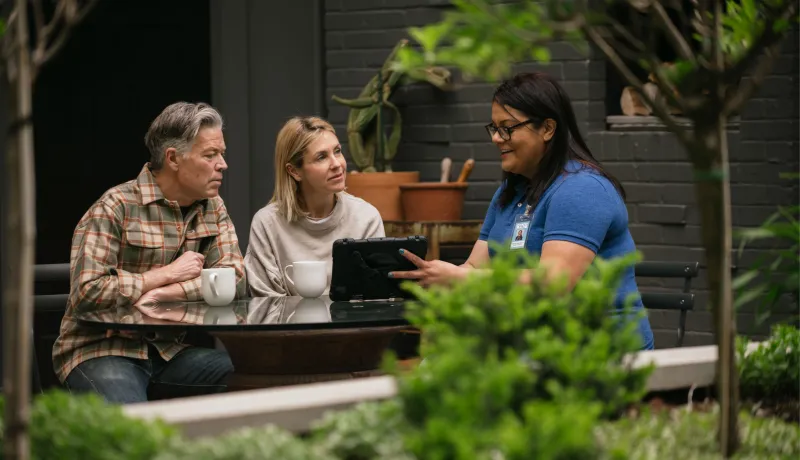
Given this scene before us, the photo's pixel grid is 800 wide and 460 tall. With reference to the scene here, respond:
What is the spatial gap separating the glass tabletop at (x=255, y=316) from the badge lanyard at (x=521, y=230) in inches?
14.1

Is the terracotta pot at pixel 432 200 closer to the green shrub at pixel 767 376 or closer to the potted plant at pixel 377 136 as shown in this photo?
the potted plant at pixel 377 136

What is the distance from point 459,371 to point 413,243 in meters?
1.80

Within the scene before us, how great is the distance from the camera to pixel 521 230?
335 centimetres

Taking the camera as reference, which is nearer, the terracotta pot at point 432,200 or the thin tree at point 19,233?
the thin tree at point 19,233

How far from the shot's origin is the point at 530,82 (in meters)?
3.39

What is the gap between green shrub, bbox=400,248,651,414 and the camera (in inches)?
65.0

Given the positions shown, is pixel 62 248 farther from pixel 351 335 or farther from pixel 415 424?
pixel 415 424

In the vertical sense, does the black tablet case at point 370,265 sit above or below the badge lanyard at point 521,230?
below

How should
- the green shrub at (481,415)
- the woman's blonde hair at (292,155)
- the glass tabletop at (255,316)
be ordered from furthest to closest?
the woman's blonde hair at (292,155), the glass tabletop at (255,316), the green shrub at (481,415)

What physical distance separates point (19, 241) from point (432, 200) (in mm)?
3701

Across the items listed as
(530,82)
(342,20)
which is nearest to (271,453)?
(530,82)

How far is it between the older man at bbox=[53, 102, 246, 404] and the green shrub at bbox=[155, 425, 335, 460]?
6.16 feet

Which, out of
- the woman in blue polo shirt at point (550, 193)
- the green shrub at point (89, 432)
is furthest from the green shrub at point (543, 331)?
the woman in blue polo shirt at point (550, 193)

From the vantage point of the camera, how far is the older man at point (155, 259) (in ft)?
11.1
